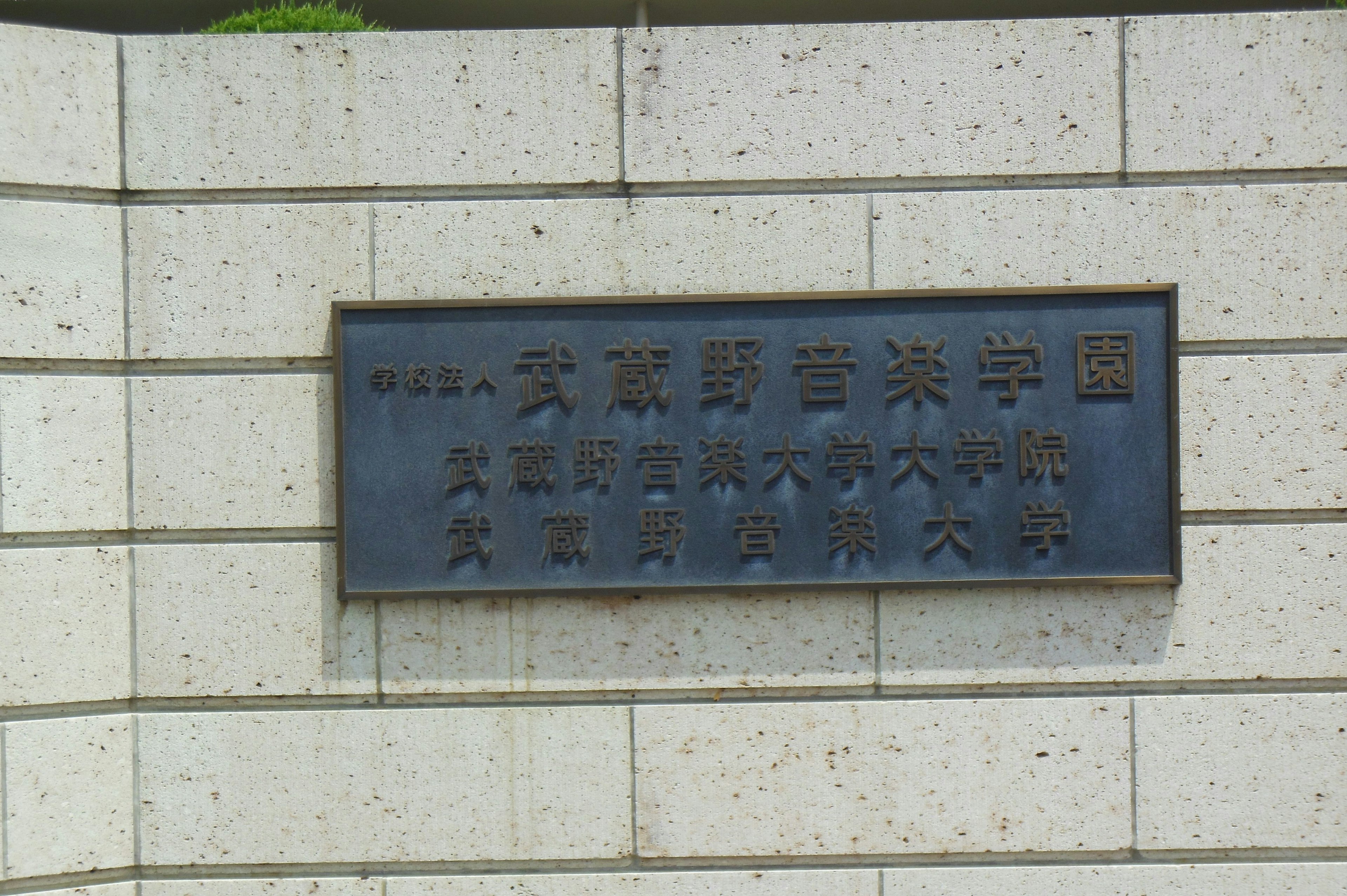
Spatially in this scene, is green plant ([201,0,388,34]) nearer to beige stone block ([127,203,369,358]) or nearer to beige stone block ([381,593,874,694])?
beige stone block ([127,203,369,358])

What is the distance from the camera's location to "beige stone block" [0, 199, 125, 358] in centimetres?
357

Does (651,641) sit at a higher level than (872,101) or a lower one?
lower

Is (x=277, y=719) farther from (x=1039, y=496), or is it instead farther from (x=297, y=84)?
(x=1039, y=496)

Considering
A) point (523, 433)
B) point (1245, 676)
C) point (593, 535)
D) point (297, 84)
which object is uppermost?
point (297, 84)

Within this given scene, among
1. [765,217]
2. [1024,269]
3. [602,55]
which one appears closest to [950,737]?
[1024,269]

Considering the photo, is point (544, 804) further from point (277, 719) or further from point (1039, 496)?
point (1039, 496)

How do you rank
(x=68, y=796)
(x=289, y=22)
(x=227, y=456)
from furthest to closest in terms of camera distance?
1. (x=289, y=22)
2. (x=227, y=456)
3. (x=68, y=796)

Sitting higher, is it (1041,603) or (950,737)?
(1041,603)

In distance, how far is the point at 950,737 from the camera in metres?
3.64

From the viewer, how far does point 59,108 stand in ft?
11.8

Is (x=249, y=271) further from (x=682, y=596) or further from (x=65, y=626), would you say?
(x=682, y=596)

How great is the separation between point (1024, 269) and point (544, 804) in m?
2.82

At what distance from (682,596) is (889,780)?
1077 millimetres

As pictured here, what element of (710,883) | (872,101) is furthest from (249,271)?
(710,883)
